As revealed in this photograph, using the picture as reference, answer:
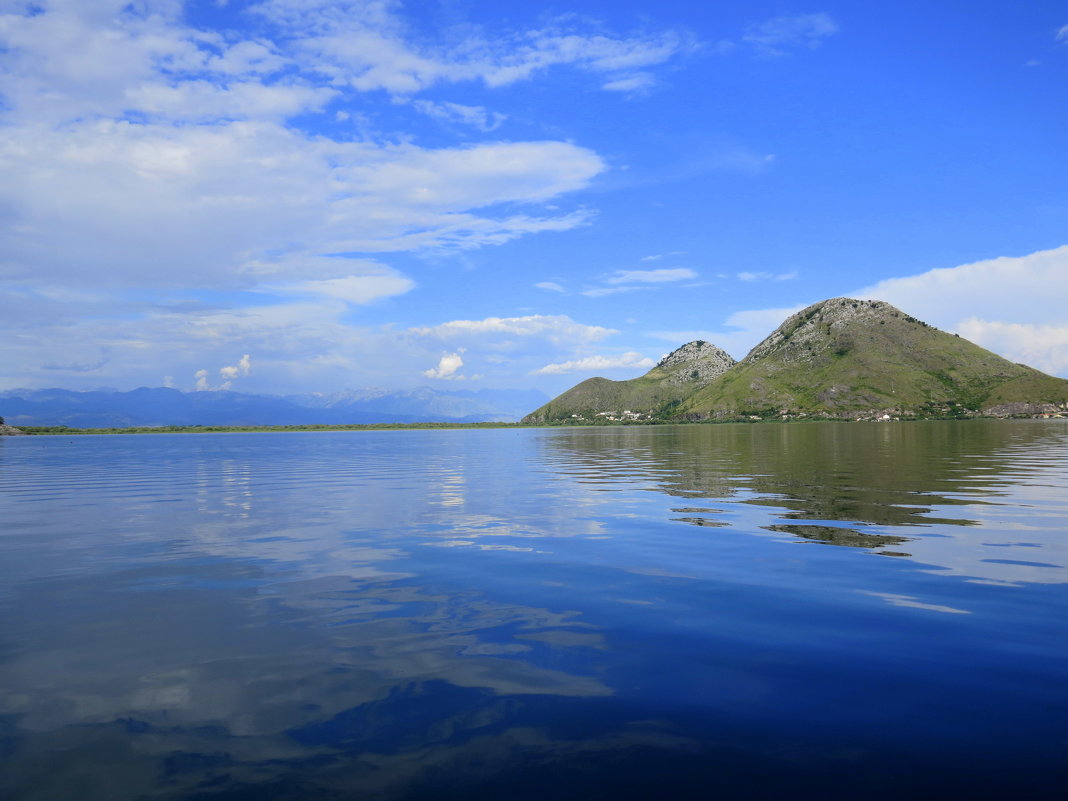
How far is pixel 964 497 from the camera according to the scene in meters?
40.1

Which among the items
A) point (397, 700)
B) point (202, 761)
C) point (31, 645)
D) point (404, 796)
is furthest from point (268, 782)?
point (31, 645)

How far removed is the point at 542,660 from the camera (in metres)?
14.0

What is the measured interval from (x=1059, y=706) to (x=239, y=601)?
776 inches

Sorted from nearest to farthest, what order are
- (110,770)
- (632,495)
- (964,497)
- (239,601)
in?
(110,770), (239,601), (964,497), (632,495)

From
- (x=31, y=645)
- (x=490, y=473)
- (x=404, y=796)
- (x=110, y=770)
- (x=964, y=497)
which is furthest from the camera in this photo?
(x=490, y=473)

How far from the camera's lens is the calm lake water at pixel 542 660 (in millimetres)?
9359

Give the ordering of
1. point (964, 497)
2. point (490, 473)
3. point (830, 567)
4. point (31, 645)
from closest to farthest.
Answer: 1. point (31, 645)
2. point (830, 567)
3. point (964, 497)
4. point (490, 473)

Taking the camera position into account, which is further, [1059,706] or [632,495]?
[632,495]

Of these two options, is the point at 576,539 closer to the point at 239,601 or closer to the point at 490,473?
the point at 239,601

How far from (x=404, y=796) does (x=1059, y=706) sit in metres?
11.2

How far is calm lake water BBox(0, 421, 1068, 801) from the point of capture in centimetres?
936

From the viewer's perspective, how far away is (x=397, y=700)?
38.8 feet

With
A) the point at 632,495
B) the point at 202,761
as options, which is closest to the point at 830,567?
the point at 202,761

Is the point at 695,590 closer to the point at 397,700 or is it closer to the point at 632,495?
the point at 397,700
